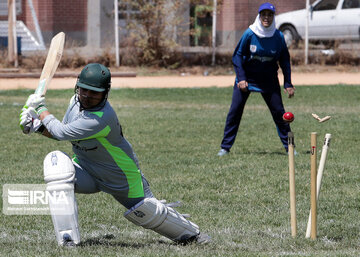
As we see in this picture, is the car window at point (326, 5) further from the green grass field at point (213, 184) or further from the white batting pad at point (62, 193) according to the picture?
the white batting pad at point (62, 193)

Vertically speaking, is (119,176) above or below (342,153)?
above

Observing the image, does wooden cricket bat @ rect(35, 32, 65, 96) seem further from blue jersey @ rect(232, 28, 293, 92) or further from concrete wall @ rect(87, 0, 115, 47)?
concrete wall @ rect(87, 0, 115, 47)

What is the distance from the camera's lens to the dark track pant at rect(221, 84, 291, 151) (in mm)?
9625

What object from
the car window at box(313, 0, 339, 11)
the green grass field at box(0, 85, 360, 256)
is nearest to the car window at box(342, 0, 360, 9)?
the car window at box(313, 0, 339, 11)

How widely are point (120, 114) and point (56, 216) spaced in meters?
9.05

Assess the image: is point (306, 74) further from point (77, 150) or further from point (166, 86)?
point (77, 150)

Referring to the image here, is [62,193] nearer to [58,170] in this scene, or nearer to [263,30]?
[58,170]

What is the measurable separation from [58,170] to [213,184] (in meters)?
3.05

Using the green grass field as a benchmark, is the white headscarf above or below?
above

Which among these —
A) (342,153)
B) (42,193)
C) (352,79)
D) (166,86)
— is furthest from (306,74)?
(42,193)

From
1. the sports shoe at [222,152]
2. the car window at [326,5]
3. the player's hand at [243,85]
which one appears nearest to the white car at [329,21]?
the car window at [326,5]

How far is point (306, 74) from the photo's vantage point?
21.9 m

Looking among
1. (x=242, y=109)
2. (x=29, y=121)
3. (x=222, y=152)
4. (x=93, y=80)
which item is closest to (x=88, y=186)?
(x=29, y=121)

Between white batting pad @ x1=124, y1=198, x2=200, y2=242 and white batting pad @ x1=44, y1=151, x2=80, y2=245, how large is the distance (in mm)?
425
